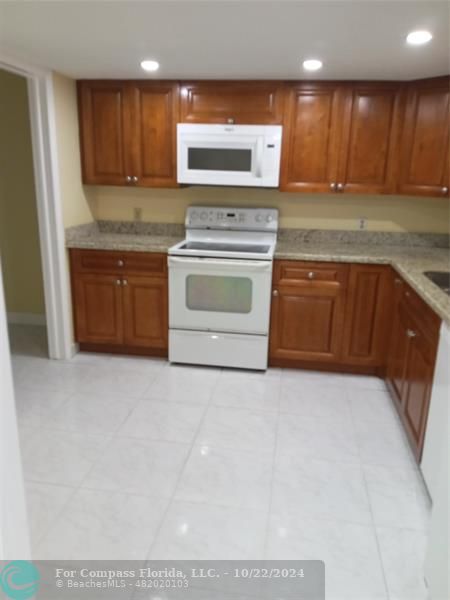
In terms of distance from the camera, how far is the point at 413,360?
2361mm

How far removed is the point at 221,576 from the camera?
1615mm

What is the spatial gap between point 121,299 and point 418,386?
2.15 metres

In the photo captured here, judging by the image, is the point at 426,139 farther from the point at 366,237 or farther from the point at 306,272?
the point at 306,272

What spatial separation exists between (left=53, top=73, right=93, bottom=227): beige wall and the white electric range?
892 millimetres

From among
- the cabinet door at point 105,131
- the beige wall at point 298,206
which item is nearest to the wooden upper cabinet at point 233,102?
the cabinet door at point 105,131

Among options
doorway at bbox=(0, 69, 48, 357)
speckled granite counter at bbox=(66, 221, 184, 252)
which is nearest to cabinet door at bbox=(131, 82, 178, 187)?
speckled granite counter at bbox=(66, 221, 184, 252)

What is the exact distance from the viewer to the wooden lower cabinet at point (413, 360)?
2.08 meters

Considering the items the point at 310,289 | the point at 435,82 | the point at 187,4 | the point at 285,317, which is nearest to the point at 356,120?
the point at 435,82

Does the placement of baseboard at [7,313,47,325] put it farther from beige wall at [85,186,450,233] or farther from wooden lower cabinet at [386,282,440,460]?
wooden lower cabinet at [386,282,440,460]

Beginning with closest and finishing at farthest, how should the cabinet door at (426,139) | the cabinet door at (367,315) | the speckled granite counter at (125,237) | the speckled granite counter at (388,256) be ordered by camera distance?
1. the speckled granite counter at (388,256)
2. the cabinet door at (426,139)
3. the cabinet door at (367,315)
4. the speckled granite counter at (125,237)

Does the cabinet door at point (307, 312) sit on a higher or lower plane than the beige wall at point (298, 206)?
lower

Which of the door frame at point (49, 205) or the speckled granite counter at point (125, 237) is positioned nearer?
the door frame at point (49, 205)

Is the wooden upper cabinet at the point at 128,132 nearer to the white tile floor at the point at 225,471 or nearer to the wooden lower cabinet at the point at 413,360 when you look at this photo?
the white tile floor at the point at 225,471

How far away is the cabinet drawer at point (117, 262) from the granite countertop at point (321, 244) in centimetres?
5
